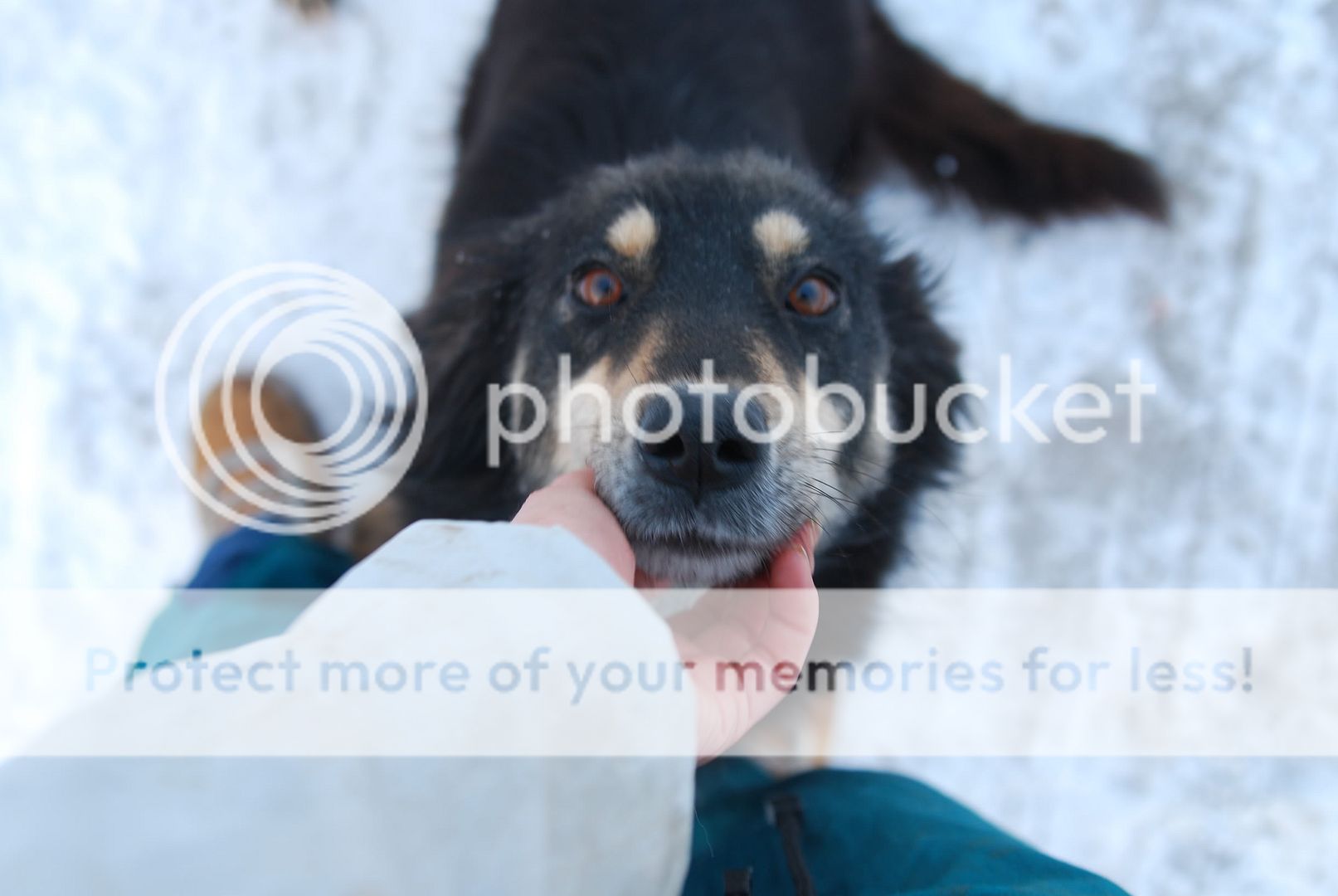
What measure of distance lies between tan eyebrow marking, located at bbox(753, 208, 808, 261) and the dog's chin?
617mm

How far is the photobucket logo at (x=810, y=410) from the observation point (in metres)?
1.37

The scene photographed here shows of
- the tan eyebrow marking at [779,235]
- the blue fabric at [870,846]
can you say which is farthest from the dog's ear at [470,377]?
the blue fabric at [870,846]

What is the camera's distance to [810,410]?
165 cm

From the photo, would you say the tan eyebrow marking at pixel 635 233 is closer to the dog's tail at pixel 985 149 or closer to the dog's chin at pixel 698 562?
the dog's chin at pixel 698 562

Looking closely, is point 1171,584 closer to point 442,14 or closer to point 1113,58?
point 1113,58

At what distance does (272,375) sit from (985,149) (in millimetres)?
2299

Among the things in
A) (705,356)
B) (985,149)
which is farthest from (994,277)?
(705,356)

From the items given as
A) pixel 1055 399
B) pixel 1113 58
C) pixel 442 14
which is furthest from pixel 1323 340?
pixel 442 14

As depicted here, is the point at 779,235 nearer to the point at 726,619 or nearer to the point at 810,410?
the point at 810,410

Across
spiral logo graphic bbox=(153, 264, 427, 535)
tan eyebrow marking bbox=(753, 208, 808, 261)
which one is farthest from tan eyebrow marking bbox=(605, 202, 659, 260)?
spiral logo graphic bbox=(153, 264, 427, 535)

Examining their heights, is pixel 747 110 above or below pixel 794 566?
above

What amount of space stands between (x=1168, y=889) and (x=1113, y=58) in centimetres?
242

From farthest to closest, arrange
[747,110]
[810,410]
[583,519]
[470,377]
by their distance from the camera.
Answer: [747,110] → [470,377] → [810,410] → [583,519]

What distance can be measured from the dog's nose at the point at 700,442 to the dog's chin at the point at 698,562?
0.34ft
